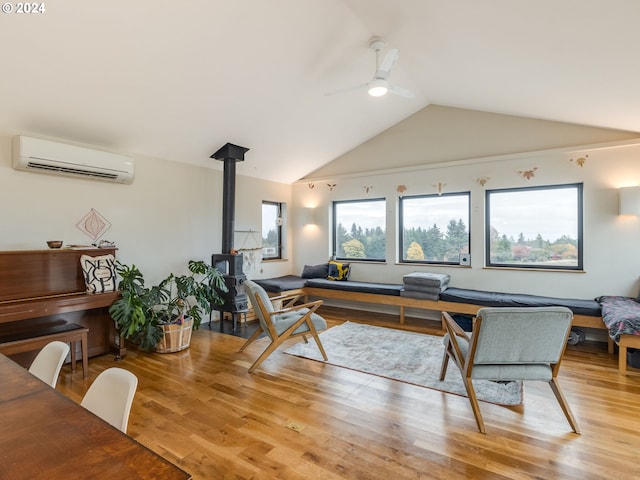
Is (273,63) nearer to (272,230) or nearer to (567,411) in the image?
(272,230)

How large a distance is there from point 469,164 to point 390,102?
59.8 inches

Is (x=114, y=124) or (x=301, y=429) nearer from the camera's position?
(x=301, y=429)

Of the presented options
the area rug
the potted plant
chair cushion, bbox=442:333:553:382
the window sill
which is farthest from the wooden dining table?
the window sill

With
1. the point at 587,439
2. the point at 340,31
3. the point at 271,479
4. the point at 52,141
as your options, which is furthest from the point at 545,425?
the point at 52,141

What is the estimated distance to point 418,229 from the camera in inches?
222

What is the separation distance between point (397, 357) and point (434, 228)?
254 cm

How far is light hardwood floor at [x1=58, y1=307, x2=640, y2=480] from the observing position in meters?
1.92

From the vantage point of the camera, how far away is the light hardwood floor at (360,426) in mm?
1922

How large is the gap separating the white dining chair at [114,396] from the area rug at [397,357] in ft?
7.90

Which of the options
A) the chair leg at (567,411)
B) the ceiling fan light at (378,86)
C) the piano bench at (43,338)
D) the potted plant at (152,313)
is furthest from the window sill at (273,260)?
the chair leg at (567,411)

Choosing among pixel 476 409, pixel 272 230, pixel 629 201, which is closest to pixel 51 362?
pixel 476 409

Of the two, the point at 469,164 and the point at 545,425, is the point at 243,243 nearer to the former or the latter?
the point at 469,164

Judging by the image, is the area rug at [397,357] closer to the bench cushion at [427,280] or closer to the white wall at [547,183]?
the bench cushion at [427,280]

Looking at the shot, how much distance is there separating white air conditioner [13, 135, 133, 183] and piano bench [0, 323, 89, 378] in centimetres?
160
